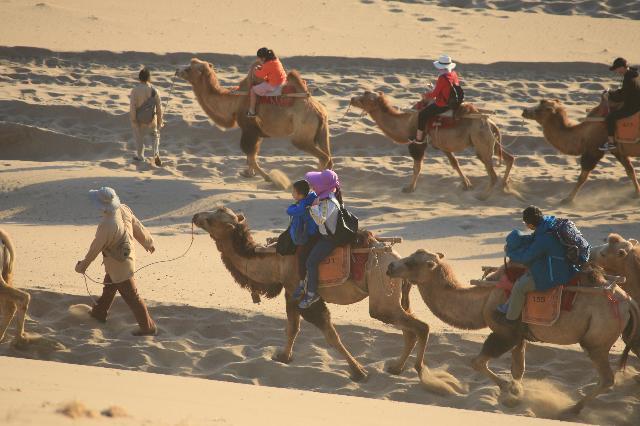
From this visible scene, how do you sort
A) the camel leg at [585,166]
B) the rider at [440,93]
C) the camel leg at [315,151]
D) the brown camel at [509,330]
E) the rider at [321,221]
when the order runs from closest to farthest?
the brown camel at [509,330] → the rider at [321,221] → the rider at [440,93] → the camel leg at [585,166] → the camel leg at [315,151]

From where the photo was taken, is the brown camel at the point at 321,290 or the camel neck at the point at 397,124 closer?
the brown camel at the point at 321,290

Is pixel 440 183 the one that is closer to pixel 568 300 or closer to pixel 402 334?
pixel 402 334

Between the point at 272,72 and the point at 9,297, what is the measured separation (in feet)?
23.3

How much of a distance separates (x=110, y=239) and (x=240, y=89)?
695cm

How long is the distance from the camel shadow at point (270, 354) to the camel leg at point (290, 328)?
10cm

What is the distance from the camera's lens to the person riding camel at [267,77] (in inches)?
677

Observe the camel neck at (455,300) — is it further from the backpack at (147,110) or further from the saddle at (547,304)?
the backpack at (147,110)

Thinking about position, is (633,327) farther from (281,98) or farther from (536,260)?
(281,98)

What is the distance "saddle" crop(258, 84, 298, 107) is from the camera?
57.3 ft

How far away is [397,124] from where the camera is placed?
59.5 ft

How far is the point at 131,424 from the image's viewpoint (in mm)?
7973

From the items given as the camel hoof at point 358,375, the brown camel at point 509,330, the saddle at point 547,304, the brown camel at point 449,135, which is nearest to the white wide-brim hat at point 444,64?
the brown camel at point 449,135

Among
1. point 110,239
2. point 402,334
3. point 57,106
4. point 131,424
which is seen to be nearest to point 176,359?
point 110,239

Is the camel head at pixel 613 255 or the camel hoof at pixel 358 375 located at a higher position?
the camel head at pixel 613 255
